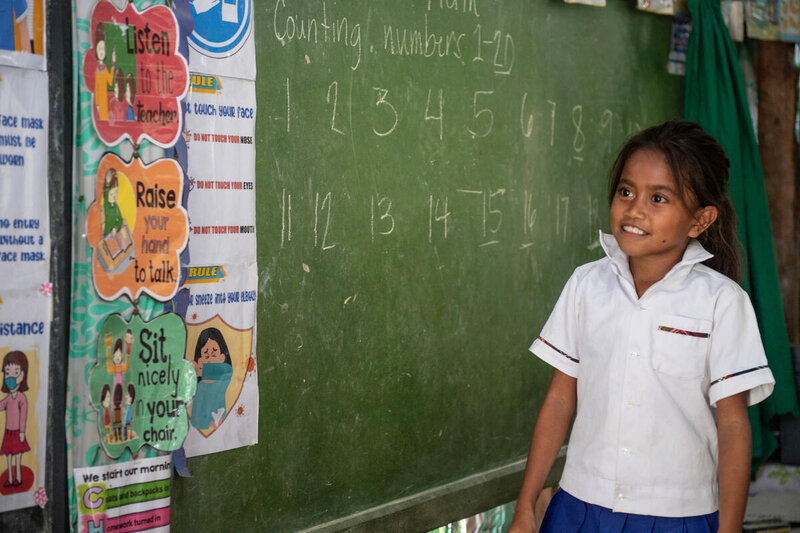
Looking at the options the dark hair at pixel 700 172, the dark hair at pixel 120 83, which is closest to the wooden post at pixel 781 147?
the dark hair at pixel 700 172

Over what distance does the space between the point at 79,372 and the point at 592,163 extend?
2476 millimetres

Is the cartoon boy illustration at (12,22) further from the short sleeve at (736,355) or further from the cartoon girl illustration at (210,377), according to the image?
the short sleeve at (736,355)

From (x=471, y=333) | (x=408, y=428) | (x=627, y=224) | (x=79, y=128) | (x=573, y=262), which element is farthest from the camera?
(x=573, y=262)

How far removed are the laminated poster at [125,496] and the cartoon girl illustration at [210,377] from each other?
0.20m

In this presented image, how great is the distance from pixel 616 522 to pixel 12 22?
1719mm

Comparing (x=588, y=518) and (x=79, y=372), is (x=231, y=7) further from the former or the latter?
(x=588, y=518)

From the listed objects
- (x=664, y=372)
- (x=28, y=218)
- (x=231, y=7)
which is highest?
(x=231, y=7)

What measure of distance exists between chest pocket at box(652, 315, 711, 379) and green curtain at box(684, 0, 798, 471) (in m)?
2.47

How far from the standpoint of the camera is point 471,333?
3.32 meters

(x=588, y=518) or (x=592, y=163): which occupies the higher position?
(x=592, y=163)

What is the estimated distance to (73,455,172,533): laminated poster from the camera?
6.92 feet

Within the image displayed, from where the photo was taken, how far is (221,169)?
242 cm

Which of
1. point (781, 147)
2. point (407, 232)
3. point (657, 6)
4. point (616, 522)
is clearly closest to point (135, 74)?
point (407, 232)

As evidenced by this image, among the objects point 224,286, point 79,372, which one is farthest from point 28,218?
point 224,286
